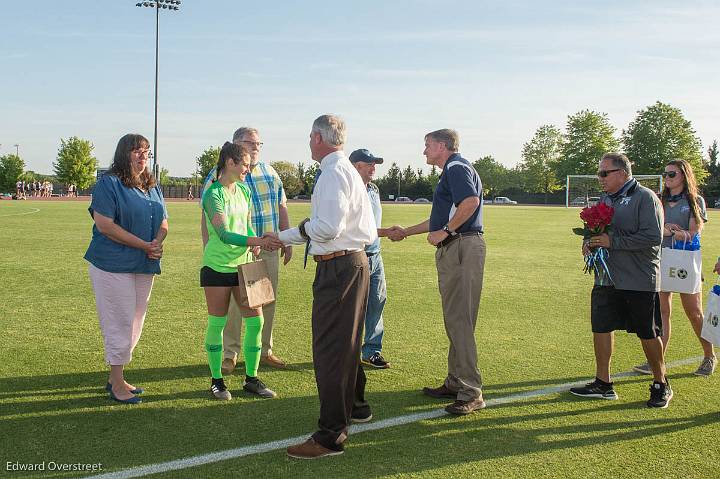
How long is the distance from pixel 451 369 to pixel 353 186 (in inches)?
81.8

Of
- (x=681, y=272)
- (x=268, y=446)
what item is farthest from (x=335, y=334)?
(x=681, y=272)

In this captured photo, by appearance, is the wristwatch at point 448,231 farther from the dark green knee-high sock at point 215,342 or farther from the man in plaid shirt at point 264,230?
the dark green knee-high sock at point 215,342

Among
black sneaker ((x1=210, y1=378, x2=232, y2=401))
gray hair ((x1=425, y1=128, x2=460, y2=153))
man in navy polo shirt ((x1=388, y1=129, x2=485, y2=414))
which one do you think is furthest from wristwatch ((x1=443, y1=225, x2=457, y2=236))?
black sneaker ((x1=210, y1=378, x2=232, y2=401))

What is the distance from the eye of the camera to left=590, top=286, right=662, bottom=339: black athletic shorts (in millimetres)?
5270

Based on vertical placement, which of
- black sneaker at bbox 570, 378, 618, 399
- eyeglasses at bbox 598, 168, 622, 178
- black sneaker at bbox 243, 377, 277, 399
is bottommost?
black sneaker at bbox 243, 377, 277, 399

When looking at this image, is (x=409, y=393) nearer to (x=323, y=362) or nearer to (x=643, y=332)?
(x=323, y=362)

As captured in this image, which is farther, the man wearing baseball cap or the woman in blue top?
the man wearing baseball cap

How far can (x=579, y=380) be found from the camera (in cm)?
595

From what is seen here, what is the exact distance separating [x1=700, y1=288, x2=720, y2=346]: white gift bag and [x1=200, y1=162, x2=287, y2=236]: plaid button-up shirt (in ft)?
13.1

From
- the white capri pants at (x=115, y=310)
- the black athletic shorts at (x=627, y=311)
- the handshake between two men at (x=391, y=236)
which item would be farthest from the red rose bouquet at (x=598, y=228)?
the white capri pants at (x=115, y=310)

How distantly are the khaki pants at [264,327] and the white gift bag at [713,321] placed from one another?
12.7 feet

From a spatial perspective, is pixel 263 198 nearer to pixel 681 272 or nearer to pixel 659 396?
pixel 659 396

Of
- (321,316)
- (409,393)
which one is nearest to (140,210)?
(321,316)

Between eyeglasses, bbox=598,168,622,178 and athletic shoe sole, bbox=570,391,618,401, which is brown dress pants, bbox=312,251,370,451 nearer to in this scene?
athletic shoe sole, bbox=570,391,618,401
